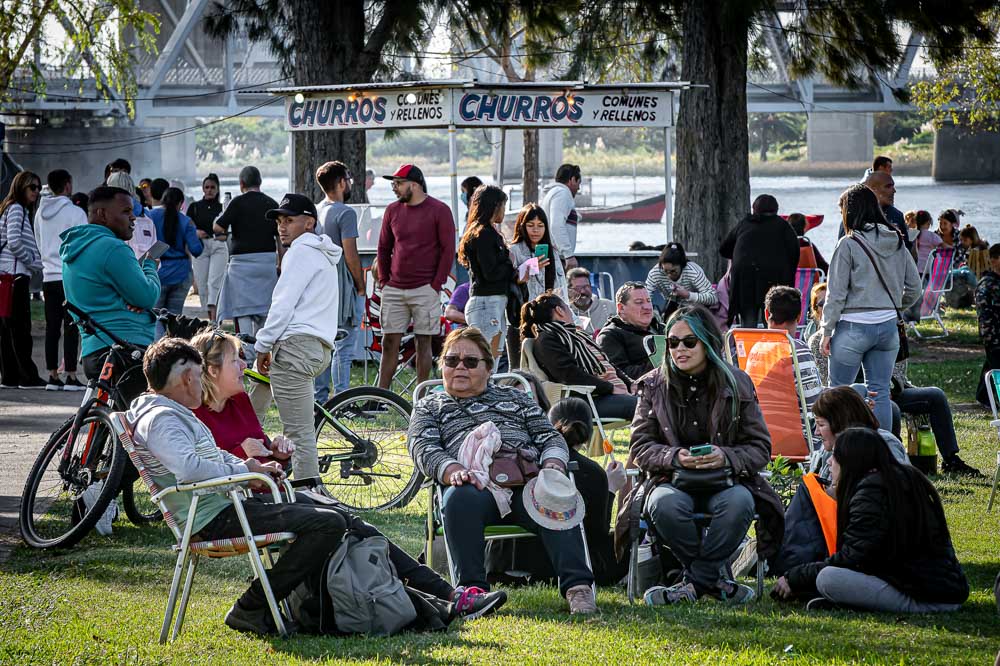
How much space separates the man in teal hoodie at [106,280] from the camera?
717cm

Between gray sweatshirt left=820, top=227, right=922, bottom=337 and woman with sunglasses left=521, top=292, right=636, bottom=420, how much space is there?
131cm

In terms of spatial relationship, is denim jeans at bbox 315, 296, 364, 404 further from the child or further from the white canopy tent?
the child

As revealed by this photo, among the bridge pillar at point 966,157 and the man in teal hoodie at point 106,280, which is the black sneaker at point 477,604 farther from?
the bridge pillar at point 966,157

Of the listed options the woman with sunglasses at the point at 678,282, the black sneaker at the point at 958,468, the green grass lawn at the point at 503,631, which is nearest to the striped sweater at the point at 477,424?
the green grass lawn at the point at 503,631

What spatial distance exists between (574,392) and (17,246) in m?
5.90

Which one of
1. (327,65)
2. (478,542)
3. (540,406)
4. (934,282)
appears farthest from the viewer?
(934,282)

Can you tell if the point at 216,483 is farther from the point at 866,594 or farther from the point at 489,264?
the point at 489,264

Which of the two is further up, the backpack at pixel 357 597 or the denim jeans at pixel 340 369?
the denim jeans at pixel 340 369

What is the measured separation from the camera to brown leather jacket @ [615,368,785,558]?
568cm

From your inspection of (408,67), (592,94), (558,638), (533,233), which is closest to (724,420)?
(558,638)

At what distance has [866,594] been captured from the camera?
5.27 meters

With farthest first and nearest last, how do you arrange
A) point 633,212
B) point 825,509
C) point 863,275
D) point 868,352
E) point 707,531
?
point 633,212, point 868,352, point 863,275, point 825,509, point 707,531

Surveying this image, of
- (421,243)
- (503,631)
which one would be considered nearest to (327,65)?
(421,243)

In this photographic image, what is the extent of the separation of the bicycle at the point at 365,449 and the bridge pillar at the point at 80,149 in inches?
1489
